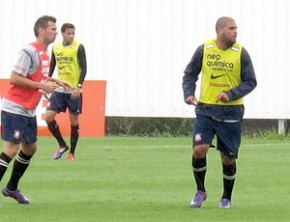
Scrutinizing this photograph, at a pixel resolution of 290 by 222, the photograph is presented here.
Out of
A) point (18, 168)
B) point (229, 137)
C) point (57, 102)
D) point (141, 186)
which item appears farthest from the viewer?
point (57, 102)

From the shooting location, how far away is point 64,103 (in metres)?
20.6

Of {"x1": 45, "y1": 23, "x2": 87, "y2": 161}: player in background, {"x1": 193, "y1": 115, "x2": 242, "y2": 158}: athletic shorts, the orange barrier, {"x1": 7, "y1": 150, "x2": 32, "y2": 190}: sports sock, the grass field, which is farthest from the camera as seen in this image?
the orange barrier

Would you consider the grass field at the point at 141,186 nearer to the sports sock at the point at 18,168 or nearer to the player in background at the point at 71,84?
the sports sock at the point at 18,168

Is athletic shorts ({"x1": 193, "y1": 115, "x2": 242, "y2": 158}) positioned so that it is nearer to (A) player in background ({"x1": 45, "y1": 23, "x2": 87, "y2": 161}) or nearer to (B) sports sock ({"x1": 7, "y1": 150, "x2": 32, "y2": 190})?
(B) sports sock ({"x1": 7, "y1": 150, "x2": 32, "y2": 190})

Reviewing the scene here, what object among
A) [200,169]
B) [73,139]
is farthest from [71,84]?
[200,169]

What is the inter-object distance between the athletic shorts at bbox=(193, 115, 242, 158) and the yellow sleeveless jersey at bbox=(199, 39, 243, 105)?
0.76ft

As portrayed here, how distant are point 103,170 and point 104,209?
4593 mm

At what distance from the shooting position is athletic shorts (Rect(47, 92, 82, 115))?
20.3m

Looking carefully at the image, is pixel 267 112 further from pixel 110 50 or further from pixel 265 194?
pixel 265 194

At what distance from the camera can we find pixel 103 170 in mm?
18016

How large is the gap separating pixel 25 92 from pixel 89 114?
Answer: 12.4 meters

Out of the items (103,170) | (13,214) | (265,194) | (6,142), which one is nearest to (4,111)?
(6,142)

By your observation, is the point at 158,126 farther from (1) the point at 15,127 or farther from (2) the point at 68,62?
(1) the point at 15,127

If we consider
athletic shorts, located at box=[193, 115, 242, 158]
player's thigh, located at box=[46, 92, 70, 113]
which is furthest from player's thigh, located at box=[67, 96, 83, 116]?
athletic shorts, located at box=[193, 115, 242, 158]
